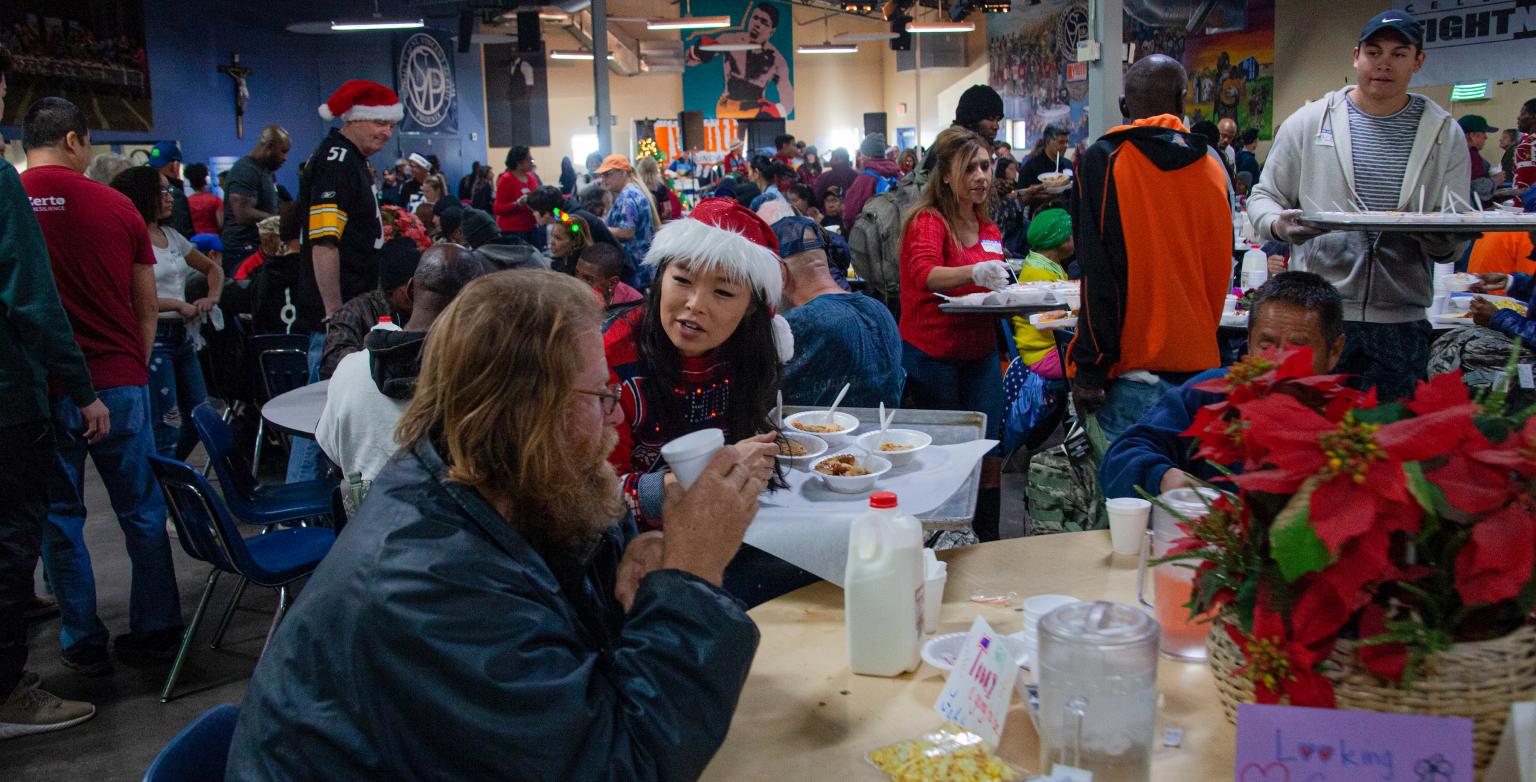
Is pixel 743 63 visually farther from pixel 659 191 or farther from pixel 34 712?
pixel 34 712

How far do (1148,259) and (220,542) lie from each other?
106 inches

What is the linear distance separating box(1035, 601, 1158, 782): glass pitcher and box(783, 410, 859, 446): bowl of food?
4.80ft

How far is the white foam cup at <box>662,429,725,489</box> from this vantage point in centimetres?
136

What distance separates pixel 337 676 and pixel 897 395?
7.78 feet

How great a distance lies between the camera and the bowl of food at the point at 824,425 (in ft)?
8.72

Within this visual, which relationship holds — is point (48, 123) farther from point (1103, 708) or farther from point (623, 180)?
A: point (623, 180)

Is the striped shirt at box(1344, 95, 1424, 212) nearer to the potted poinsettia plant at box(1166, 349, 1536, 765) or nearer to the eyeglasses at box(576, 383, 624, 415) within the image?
the potted poinsettia plant at box(1166, 349, 1536, 765)

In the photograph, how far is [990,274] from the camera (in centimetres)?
392

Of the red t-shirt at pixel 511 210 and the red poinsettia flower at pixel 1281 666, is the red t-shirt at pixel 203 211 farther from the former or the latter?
the red poinsettia flower at pixel 1281 666

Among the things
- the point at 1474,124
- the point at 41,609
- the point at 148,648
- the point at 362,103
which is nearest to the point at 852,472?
the point at 148,648

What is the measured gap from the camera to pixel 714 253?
2459 millimetres

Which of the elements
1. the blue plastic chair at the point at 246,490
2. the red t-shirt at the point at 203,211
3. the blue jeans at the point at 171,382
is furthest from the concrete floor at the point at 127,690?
the red t-shirt at the point at 203,211

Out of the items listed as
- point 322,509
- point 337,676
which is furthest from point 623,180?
point 337,676

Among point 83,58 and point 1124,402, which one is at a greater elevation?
point 83,58
